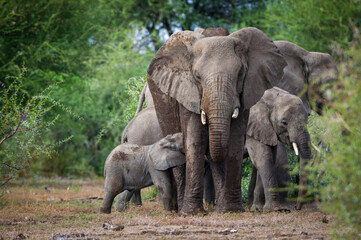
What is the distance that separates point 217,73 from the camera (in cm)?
782

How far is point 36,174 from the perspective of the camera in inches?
763

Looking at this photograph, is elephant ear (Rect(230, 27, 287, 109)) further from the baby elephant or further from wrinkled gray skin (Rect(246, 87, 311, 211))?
the baby elephant

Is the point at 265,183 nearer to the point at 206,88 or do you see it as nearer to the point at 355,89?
the point at 206,88

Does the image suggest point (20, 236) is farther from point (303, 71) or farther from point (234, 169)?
point (303, 71)

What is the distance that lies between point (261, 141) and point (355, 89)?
512 cm

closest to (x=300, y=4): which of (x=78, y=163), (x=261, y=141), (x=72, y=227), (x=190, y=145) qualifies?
(x=78, y=163)

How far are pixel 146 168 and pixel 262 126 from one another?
1.87m

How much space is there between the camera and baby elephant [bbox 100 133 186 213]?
8789 millimetres

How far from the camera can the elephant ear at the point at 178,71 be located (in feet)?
27.3

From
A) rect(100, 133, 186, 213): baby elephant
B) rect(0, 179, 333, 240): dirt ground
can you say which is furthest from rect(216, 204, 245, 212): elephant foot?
rect(100, 133, 186, 213): baby elephant

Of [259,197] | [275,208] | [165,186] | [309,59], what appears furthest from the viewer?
[309,59]

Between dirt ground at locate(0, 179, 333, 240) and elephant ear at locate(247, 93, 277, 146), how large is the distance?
3.82ft

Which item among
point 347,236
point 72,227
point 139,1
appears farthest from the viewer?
point 139,1

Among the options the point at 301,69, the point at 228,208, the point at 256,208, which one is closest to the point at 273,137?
the point at 256,208
